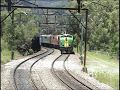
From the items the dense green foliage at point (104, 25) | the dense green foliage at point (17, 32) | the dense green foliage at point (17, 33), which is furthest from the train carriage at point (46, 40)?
the dense green foliage at point (17, 33)

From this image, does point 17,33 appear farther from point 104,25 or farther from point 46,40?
point 46,40

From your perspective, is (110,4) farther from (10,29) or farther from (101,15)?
(10,29)

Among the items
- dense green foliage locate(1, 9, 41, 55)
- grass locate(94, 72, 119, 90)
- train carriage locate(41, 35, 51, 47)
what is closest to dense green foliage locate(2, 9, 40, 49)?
dense green foliage locate(1, 9, 41, 55)

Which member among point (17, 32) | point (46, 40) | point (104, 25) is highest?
point (104, 25)

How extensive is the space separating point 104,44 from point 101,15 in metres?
5.07

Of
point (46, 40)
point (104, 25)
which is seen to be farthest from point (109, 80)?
point (46, 40)

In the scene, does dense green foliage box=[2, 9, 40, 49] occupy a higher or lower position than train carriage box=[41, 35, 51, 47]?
higher

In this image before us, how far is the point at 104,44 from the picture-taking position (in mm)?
59656

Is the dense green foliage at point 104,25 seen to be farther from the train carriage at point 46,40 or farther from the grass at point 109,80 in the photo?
the grass at point 109,80

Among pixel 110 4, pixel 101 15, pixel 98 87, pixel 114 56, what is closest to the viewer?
pixel 98 87

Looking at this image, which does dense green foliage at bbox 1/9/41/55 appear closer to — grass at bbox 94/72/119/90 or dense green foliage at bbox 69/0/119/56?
dense green foliage at bbox 69/0/119/56

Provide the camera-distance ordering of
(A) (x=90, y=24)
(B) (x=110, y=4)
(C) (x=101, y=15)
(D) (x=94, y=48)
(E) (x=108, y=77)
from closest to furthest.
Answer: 1. (E) (x=108, y=77)
2. (B) (x=110, y=4)
3. (C) (x=101, y=15)
4. (A) (x=90, y=24)
5. (D) (x=94, y=48)

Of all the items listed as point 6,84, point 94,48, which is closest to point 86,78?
point 6,84

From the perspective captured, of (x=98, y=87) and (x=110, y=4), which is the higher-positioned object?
(x=110, y=4)
